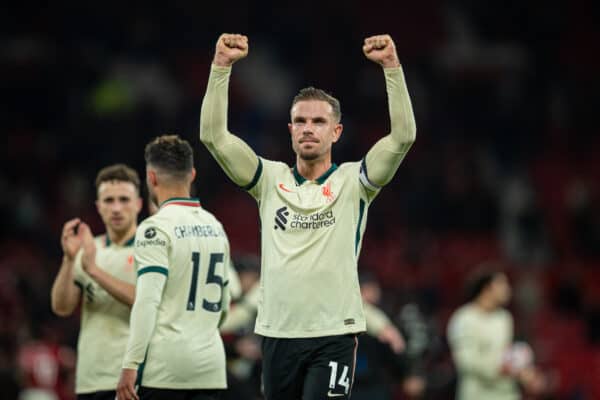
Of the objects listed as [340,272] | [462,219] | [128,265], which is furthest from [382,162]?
[462,219]

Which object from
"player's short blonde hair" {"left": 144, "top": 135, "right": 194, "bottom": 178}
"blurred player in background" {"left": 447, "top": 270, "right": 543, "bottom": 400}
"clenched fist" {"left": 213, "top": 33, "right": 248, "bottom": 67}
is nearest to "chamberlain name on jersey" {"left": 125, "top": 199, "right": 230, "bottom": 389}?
"player's short blonde hair" {"left": 144, "top": 135, "right": 194, "bottom": 178}

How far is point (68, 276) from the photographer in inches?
271

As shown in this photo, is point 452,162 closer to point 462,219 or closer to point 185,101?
point 462,219

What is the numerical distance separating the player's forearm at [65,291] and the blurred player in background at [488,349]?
5.12 meters

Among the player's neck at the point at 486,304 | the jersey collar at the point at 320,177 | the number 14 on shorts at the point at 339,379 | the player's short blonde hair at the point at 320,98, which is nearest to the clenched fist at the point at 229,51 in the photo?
the player's short blonde hair at the point at 320,98

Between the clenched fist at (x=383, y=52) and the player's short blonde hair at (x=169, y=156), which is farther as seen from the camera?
the player's short blonde hair at (x=169, y=156)

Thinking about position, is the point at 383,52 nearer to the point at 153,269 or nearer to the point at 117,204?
the point at 153,269

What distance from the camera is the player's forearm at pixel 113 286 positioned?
6.54 metres

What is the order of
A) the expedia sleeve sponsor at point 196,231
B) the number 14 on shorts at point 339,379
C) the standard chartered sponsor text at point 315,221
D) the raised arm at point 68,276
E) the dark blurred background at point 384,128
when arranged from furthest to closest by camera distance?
the dark blurred background at point 384,128 → the raised arm at point 68,276 → the expedia sleeve sponsor at point 196,231 → the standard chartered sponsor text at point 315,221 → the number 14 on shorts at point 339,379

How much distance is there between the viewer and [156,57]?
21391 millimetres

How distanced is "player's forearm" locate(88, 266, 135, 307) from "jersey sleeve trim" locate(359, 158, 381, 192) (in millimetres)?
1658

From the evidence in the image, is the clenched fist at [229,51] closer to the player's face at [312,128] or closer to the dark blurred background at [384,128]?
the player's face at [312,128]

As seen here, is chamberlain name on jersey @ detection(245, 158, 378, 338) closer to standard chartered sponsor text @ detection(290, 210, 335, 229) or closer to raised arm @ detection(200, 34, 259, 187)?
standard chartered sponsor text @ detection(290, 210, 335, 229)

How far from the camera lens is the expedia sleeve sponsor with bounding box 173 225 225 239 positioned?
243 inches
